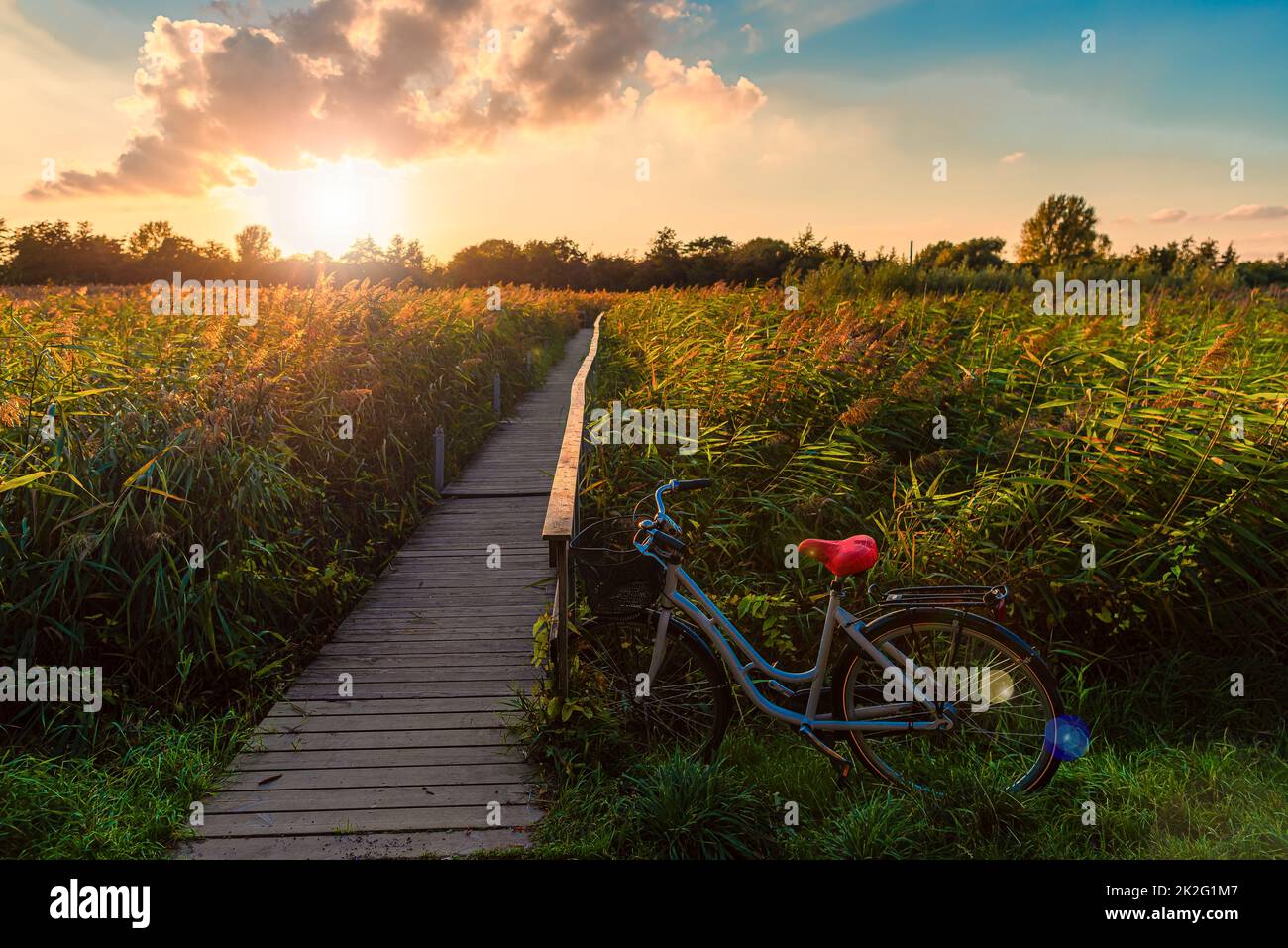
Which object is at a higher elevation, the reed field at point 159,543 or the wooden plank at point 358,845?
the reed field at point 159,543

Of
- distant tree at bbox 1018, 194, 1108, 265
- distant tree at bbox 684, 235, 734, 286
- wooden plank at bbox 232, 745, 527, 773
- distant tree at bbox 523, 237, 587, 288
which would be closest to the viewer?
wooden plank at bbox 232, 745, 527, 773

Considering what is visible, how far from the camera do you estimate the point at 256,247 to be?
56.8m

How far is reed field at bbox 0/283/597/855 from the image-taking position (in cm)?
365

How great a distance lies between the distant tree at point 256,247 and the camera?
1829 inches

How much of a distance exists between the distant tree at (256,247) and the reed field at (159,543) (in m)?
42.2

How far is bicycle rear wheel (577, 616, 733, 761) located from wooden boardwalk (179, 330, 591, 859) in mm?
541

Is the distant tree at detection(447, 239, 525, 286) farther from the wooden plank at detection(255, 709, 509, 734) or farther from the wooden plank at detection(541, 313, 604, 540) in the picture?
the wooden plank at detection(255, 709, 509, 734)

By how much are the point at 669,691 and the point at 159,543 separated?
3.10m

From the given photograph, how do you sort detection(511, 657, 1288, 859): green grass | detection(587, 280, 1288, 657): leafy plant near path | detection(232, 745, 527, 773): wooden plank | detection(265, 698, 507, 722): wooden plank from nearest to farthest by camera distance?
detection(511, 657, 1288, 859): green grass, detection(232, 745, 527, 773): wooden plank, detection(265, 698, 507, 722): wooden plank, detection(587, 280, 1288, 657): leafy plant near path

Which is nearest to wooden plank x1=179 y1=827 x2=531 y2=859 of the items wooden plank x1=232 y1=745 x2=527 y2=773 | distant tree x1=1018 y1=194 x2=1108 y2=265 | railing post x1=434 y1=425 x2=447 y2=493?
wooden plank x1=232 y1=745 x2=527 y2=773

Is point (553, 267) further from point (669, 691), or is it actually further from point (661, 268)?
point (669, 691)

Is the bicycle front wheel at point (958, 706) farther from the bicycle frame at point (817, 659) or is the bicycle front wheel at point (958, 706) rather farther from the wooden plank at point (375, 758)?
the wooden plank at point (375, 758)

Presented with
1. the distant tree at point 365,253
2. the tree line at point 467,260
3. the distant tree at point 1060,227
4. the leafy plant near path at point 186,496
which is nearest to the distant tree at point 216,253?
the tree line at point 467,260
